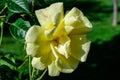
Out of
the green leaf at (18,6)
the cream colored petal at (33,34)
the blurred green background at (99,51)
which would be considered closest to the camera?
the cream colored petal at (33,34)

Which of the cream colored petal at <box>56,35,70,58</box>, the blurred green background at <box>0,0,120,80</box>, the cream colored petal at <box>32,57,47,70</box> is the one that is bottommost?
the blurred green background at <box>0,0,120,80</box>

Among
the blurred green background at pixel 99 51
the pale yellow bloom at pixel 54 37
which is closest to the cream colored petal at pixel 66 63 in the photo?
the pale yellow bloom at pixel 54 37

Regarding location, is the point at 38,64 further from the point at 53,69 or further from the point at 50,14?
the point at 50,14

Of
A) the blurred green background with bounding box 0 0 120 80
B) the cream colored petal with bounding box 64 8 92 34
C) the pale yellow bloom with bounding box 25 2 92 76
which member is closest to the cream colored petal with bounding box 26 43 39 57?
the pale yellow bloom with bounding box 25 2 92 76

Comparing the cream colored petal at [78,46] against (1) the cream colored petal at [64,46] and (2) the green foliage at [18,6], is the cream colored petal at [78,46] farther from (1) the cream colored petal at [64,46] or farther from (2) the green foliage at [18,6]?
(2) the green foliage at [18,6]

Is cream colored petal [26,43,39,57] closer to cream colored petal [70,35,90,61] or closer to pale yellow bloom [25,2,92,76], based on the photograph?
pale yellow bloom [25,2,92,76]

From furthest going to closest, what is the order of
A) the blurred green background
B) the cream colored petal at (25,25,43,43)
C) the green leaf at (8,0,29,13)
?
the blurred green background → the green leaf at (8,0,29,13) → the cream colored petal at (25,25,43,43)

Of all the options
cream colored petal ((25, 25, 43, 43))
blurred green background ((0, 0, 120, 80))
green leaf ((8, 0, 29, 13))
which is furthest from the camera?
blurred green background ((0, 0, 120, 80))

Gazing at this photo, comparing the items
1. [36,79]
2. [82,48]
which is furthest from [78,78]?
[82,48]
